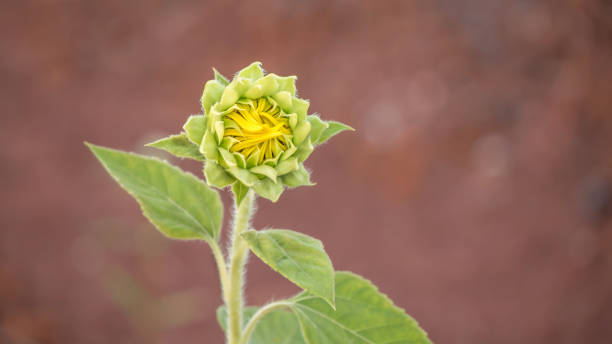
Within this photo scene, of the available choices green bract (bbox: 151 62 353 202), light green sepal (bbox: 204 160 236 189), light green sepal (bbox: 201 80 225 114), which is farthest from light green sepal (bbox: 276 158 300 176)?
light green sepal (bbox: 201 80 225 114)

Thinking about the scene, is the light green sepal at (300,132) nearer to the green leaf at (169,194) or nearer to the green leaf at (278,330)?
the green leaf at (169,194)

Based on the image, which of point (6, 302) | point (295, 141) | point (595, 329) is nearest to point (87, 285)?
point (6, 302)

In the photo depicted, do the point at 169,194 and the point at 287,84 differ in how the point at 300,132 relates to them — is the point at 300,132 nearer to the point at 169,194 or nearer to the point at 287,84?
the point at 287,84

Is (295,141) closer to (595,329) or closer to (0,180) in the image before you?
(595,329)

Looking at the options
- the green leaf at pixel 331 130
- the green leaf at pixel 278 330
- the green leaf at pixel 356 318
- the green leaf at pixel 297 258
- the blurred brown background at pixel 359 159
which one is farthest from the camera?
the blurred brown background at pixel 359 159

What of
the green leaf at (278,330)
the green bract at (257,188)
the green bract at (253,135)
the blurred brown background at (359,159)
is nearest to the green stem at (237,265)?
the green bract at (257,188)

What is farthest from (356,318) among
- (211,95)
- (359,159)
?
(359,159)
